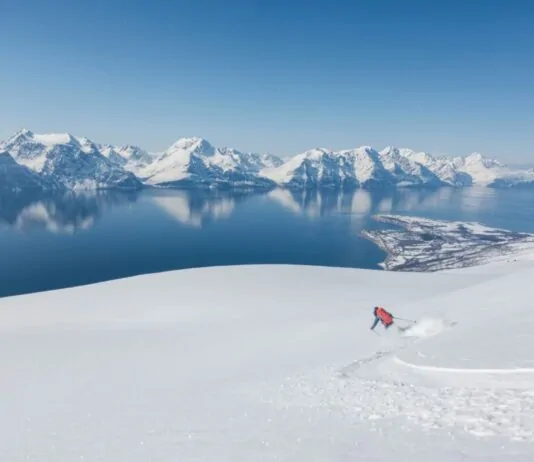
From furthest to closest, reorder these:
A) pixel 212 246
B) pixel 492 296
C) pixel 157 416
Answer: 1. pixel 212 246
2. pixel 492 296
3. pixel 157 416

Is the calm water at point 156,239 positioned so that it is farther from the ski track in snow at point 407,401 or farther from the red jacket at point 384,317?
the ski track in snow at point 407,401

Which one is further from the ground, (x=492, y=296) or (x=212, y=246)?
(x=492, y=296)

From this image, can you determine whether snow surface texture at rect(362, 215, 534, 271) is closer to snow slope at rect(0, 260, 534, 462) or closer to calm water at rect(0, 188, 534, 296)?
calm water at rect(0, 188, 534, 296)

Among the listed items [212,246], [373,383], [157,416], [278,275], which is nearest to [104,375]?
[157,416]

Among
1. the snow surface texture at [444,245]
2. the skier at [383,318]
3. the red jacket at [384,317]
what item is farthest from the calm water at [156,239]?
the red jacket at [384,317]

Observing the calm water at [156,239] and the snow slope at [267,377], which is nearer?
the snow slope at [267,377]

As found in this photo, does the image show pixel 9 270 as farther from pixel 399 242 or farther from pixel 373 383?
pixel 399 242
